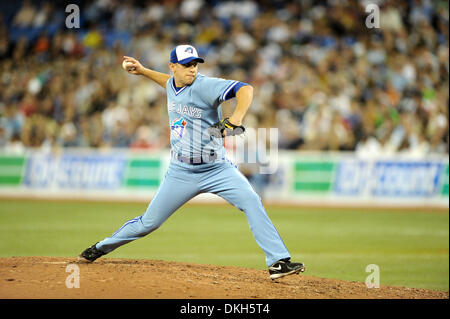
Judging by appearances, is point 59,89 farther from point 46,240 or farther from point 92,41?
point 46,240

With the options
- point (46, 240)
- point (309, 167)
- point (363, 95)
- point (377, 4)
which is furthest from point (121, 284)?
point (377, 4)

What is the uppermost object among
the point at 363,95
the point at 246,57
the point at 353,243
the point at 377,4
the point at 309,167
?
the point at 377,4

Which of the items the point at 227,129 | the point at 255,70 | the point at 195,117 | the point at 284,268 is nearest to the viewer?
the point at 227,129

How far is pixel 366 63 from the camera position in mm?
20344

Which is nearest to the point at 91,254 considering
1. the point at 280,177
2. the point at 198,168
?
the point at 198,168

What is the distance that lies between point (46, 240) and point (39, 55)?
12627 millimetres

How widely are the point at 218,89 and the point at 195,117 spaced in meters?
0.41

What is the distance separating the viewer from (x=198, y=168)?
6.56 meters

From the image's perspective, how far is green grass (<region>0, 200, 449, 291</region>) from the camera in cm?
1021

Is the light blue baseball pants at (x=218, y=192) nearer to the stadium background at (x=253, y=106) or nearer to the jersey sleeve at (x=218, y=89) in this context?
the jersey sleeve at (x=218, y=89)

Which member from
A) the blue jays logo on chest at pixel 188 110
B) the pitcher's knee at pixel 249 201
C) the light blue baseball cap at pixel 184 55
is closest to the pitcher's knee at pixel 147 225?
the pitcher's knee at pixel 249 201

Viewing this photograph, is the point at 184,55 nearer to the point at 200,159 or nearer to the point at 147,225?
the point at 200,159

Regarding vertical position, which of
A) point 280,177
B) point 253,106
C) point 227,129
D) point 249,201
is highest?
point 253,106

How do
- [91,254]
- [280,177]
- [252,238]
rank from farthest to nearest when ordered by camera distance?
[280,177] < [252,238] < [91,254]
